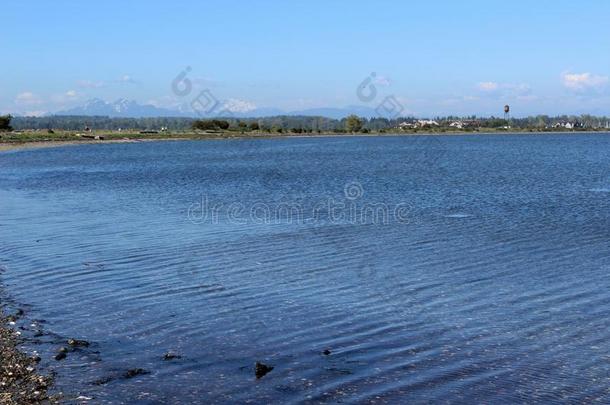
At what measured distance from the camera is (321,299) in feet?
61.2

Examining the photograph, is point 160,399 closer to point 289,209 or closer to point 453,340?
point 453,340

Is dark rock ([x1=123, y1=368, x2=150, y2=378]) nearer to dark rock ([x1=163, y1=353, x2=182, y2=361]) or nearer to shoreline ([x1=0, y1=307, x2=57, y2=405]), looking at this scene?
dark rock ([x1=163, y1=353, x2=182, y2=361])

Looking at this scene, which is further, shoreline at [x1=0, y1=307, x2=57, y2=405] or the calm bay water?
the calm bay water

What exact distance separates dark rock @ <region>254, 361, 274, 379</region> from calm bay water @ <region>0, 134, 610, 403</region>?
0.34 ft

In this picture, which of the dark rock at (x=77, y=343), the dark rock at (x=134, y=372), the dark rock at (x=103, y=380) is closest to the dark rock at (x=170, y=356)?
the dark rock at (x=134, y=372)

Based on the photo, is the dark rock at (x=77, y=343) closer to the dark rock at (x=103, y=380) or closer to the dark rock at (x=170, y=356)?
the dark rock at (x=170, y=356)

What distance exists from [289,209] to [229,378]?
27083 mm

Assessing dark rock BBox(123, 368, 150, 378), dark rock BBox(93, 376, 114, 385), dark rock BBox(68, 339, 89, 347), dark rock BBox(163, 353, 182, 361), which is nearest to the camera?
dark rock BBox(93, 376, 114, 385)

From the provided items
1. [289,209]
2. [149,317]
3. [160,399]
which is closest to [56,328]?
[149,317]

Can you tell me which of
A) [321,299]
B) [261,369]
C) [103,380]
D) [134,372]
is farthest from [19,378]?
[321,299]

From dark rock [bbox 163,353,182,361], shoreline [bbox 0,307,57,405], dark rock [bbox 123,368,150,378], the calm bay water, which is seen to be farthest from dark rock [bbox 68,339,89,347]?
dark rock [bbox 123,368,150,378]

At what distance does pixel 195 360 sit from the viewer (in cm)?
1391

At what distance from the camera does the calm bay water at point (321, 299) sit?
12.8 meters

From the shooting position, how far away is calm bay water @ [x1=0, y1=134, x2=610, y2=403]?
12844 mm
